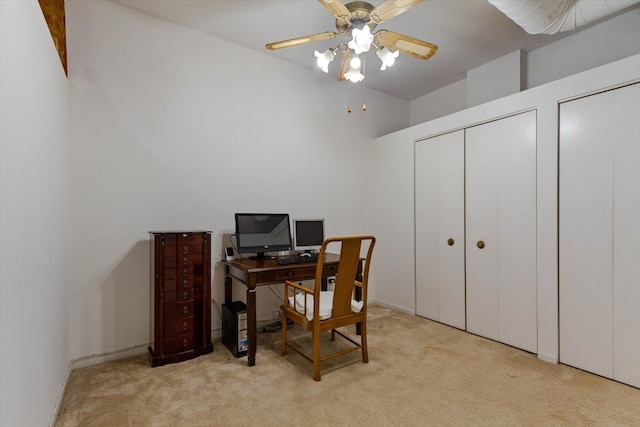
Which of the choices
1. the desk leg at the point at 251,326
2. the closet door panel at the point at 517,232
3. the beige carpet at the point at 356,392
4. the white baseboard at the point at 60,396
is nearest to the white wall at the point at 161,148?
the white baseboard at the point at 60,396

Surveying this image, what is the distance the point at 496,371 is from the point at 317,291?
153 centimetres

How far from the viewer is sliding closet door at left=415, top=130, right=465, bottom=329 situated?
330cm

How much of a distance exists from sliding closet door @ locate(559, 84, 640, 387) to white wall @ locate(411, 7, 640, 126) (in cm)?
87

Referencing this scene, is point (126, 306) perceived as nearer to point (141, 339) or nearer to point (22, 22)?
point (141, 339)

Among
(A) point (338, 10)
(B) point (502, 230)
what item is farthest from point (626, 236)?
(A) point (338, 10)

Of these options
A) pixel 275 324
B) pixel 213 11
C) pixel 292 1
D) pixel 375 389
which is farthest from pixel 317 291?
pixel 213 11

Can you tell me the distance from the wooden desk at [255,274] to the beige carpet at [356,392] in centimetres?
29

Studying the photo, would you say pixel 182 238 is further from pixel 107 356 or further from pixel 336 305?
pixel 336 305

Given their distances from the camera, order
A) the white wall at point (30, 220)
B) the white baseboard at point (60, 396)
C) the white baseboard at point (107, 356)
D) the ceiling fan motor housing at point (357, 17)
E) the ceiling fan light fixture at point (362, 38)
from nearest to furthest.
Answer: the white wall at point (30, 220) < the white baseboard at point (60, 396) < the ceiling fan light fixture at point (362, 38) < the ceiling fan motor housing at point (357, 17) < the white baseboard at point (107, 356)

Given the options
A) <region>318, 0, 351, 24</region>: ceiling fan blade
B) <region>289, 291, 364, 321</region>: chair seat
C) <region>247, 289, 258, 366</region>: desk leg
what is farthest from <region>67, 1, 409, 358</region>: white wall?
<region>318, 0, 351, 24</region>: ceiling fan blade

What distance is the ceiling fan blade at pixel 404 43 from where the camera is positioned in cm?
216

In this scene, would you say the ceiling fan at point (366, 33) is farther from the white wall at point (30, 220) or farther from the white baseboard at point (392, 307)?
the white baseboard at point (392, 307)

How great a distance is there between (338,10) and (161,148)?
1899mm

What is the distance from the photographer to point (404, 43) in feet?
7.32
